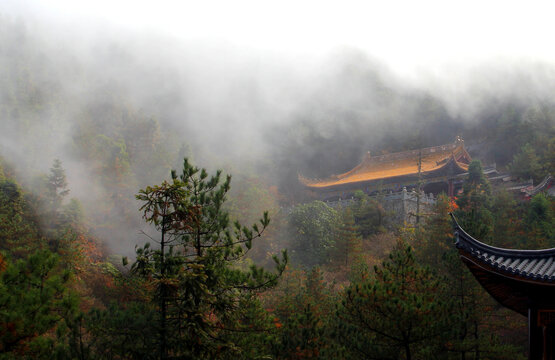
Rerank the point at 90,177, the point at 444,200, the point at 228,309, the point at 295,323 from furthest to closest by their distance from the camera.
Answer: the point at 90,177 → the point at 444,200 → the point at 295,323 → the point at 228,309

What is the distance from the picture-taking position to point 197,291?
22.5 ft

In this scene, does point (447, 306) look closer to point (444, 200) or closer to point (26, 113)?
point (444, 200)

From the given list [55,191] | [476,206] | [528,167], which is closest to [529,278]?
[476,206]

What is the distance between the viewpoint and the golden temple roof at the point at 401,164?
28650 millimetres

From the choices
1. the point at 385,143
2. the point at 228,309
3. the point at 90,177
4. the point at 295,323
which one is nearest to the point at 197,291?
the point at 228,309

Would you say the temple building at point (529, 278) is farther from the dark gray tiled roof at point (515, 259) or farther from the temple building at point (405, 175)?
the temple building at point (405, 175)

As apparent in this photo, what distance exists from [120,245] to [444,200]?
1600cm

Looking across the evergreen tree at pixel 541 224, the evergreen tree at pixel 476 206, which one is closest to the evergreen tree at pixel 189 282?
the evergreen tree at pixel 476 206

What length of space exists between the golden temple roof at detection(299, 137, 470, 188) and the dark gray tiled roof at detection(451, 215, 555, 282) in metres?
21.1

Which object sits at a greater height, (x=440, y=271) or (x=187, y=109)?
(x=187, y=109)

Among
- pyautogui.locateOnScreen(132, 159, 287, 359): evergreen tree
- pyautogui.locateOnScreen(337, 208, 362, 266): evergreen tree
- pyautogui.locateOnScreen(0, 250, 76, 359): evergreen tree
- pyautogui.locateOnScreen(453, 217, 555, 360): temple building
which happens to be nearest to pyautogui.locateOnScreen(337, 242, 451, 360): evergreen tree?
pyautogui.locateOnScreen(453, 217, 555, 360): temple building

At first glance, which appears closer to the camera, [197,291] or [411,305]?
[197,291]

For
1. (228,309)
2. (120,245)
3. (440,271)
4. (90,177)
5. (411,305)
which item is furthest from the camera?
(90,177)

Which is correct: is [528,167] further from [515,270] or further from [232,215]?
[515,270]
